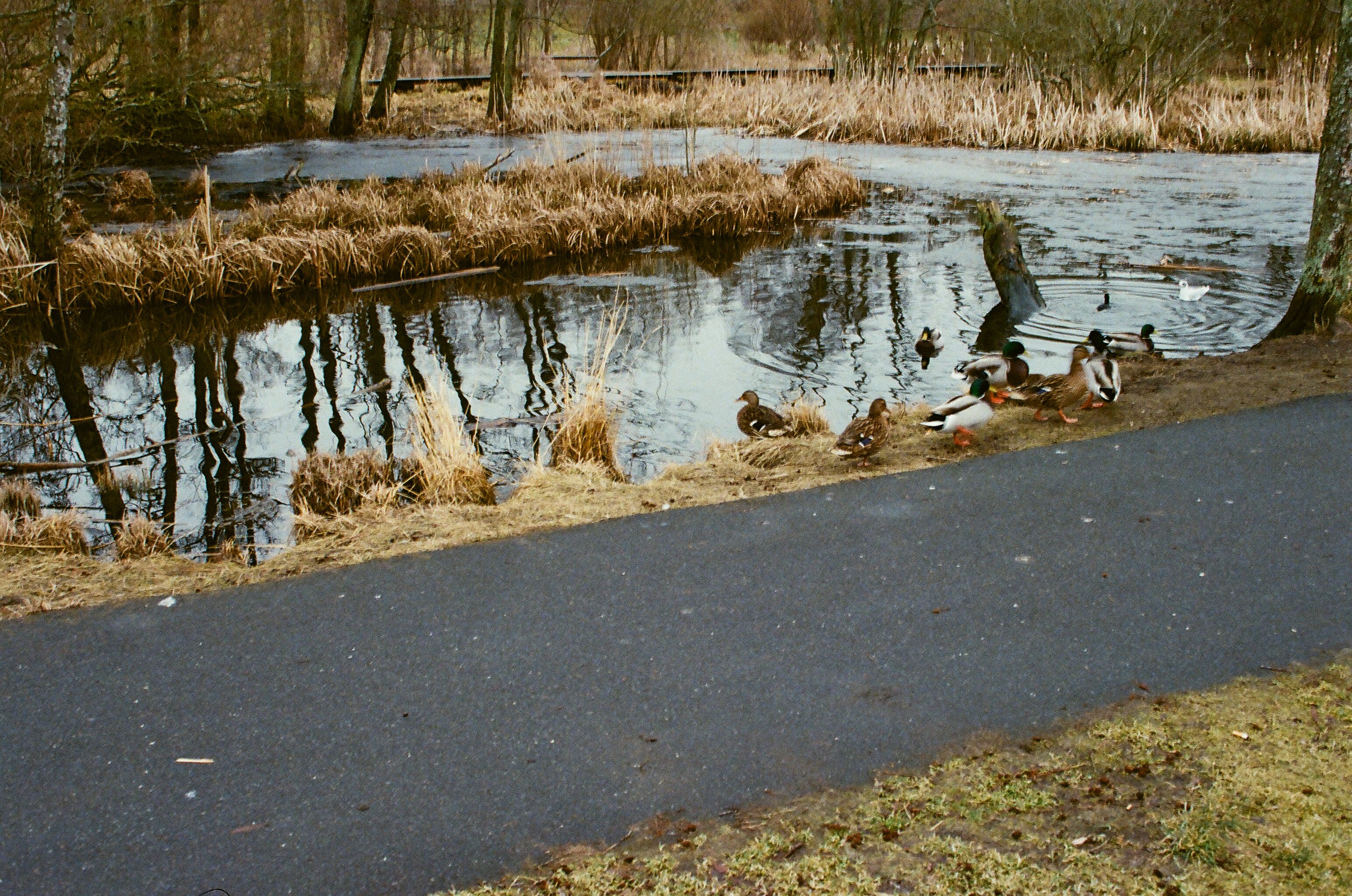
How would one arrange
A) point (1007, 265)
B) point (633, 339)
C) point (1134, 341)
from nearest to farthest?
point (1134, 341) < point (1007, 265) < point (633, 339)

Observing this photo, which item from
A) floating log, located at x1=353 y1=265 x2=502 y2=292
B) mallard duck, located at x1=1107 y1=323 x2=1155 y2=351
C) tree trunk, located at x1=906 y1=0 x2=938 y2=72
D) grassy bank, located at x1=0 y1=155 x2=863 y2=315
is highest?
tree trunk, located at x1=906 y1=0 x2=938 y2=72

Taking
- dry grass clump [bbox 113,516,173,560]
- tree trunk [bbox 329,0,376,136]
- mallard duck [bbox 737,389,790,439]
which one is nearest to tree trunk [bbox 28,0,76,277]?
dry grass clump [bbox 113,516,173,560]

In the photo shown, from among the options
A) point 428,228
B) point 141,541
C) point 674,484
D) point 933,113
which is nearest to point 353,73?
point 428,228

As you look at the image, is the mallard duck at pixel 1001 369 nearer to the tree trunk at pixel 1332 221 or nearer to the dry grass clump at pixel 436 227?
the tree trunk at pixel 1332 221

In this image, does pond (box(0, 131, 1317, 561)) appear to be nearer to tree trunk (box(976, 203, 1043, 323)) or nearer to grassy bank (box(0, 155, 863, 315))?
tree trunk (box(976, 203, 1043, 323))

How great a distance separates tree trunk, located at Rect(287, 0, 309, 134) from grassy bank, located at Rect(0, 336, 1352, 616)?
791 inches

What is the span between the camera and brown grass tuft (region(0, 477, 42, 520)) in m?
7.74

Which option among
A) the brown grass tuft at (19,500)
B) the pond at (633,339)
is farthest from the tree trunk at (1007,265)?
the brown grass tuft at (19,500)

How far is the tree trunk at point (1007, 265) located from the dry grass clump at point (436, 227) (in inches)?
263

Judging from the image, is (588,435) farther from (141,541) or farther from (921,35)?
(921,35)

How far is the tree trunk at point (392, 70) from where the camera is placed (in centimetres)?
3030

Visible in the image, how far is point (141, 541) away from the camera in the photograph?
7.00 meters

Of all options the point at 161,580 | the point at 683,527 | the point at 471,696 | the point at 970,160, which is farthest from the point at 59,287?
the point at 970,160

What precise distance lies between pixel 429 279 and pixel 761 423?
310 inches
